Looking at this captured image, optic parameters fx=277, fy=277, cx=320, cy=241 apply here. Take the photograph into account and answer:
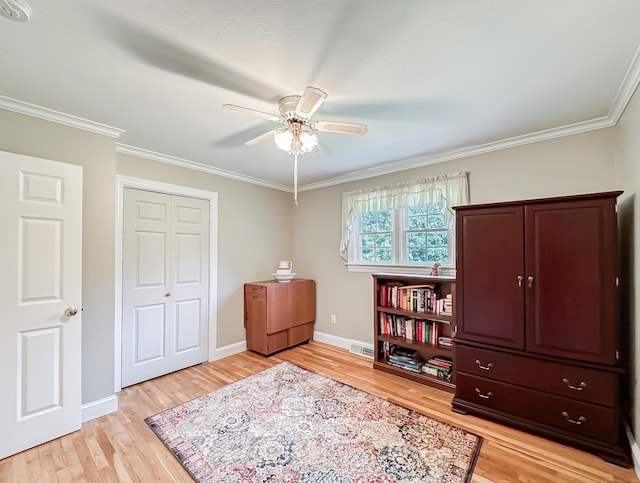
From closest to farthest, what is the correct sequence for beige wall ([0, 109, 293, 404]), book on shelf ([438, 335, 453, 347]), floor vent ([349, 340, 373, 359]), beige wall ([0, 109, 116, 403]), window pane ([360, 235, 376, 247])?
1. beige wall ([0, 109, 293, 404])
2. beige wall ([0, 109, 116, 403])
3. book on shelf ([438, 335, 453, 347])
4. floor vent ([349, 340, 373, 359])
5. window pane ([360, 235, 376, 247])

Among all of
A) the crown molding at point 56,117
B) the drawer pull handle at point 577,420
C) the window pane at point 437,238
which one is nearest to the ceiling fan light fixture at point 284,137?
the crown molding at point 56,117

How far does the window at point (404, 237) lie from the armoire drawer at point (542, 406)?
1242 mm

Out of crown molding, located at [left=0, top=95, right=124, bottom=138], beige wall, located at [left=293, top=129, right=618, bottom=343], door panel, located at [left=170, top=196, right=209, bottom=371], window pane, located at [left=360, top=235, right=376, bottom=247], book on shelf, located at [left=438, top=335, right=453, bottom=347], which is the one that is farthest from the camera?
window pane, located at [left=360, top=235, right=376, bottom=247]

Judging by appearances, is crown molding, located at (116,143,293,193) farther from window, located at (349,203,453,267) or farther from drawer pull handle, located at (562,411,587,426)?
drawer pull handle, located at (562,411,587,426)

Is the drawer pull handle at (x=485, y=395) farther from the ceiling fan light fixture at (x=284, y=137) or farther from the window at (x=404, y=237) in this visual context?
the ceiling fan light fixture at (x=284, y=137)

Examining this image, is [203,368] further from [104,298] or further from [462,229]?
[462,229]

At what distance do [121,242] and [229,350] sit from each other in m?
1.87

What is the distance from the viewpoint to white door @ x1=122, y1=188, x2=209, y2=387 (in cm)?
289

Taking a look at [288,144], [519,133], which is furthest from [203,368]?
[519,133]

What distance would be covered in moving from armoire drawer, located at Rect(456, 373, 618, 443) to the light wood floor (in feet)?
0.47

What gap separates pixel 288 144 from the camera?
6.26 feet

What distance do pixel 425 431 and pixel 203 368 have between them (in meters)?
→ 2.50

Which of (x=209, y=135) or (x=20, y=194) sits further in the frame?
(x=209, y=135)

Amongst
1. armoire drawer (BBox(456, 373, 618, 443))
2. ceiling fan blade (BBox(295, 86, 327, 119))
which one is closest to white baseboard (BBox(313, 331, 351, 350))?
armoire drawer (BBox(456, 373, 618, 443))
